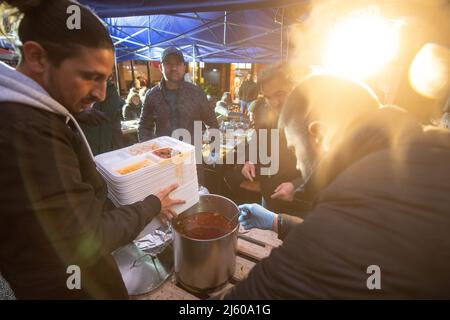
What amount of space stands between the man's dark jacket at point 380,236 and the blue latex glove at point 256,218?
3.12ft

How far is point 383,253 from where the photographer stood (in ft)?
1.88

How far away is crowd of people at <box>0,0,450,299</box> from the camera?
22.8 inches

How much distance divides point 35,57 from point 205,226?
1.08 m

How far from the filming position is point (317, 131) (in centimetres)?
94

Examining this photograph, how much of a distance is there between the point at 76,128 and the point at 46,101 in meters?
0.20

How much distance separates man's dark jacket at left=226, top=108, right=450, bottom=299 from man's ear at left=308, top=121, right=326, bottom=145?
279 millimetres

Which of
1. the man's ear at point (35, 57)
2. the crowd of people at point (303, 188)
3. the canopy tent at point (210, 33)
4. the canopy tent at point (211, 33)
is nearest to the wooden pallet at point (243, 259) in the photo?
the crowd of people at point (303, 188)

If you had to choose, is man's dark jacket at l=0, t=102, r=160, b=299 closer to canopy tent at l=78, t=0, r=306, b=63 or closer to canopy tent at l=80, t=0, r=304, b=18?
canopy tent at l=80, t=0, r=304, b=18

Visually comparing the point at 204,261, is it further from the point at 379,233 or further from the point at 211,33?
the point at 211,33

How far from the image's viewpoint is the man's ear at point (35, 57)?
2.64 feet

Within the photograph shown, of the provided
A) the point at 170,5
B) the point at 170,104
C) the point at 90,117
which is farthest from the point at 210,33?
the point at 90,117

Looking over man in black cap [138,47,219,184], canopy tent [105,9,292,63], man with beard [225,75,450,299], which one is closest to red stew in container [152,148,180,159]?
man with beard [225,75,450,299]

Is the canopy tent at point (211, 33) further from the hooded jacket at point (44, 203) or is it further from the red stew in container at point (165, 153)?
the hooded jacket at point (44, 203)
